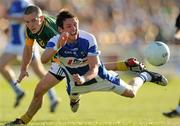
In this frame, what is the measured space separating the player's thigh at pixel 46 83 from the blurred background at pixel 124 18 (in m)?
17.4

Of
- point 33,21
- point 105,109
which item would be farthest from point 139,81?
point 105,109

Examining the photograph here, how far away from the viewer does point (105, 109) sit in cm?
1688

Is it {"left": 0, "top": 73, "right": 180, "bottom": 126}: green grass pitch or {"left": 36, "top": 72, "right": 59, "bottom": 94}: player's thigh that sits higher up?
{"left": 36, "top": 72, "right": 59, "bottom": 94}: player's thigh

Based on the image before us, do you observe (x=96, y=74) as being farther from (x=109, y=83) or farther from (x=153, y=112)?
(x=153, y=112)

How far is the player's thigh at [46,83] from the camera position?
37.8 ft

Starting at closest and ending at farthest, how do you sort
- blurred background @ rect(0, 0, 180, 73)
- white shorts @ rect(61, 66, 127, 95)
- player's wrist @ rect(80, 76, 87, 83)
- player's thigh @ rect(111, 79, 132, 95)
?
1. player's wrist @ rect(80, 76, 87, 83)
2. white shorts @ rect(61, 66, 127, 95)
3. player's thigh @ rect(111, 79, 132, 95)
4. blurred background @ rect(0, 0, 180, 73)

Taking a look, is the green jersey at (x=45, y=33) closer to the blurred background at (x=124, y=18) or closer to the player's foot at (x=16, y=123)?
the player's foot at (x=16, y=123)

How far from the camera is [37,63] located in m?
15.7

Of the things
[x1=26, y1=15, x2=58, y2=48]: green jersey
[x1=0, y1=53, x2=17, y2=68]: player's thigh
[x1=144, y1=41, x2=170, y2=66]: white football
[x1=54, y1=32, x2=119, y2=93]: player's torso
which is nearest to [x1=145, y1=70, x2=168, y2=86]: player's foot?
[x1=144, y1=41, x2=170, y2=66]: white football

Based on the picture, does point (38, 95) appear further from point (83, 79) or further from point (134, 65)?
point (83, 79)

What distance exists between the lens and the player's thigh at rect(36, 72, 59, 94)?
11516mm

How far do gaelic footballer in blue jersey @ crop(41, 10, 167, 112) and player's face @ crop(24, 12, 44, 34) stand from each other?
97 cm

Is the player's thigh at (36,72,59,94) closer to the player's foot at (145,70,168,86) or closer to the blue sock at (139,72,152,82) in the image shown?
the blue sock at (139,72,152,82)

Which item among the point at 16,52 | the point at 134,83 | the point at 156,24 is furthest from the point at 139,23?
the point at 134,83
